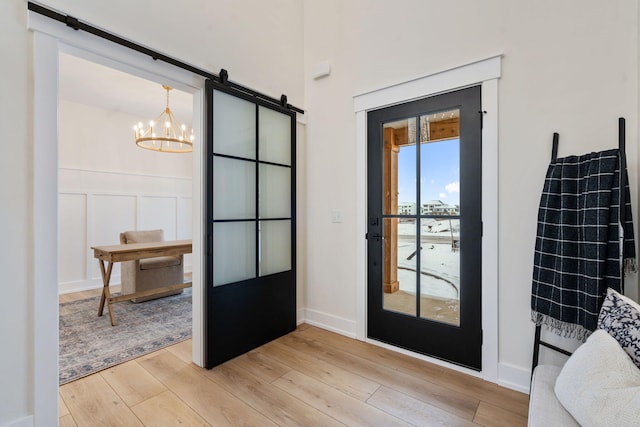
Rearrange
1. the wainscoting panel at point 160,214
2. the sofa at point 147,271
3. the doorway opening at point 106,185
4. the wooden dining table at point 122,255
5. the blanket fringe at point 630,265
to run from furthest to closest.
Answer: the wainscoting panel at point 160,214
the sofa at point 147,271
the doorway opening at point 106,185
the wooden dining table at point 122,255
the blanket fringe at point 630,265

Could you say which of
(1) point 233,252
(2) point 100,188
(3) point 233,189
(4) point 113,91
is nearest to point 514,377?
(1) point 233,252

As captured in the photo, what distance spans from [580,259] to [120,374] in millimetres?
2974

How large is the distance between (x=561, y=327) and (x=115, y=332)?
137 inches

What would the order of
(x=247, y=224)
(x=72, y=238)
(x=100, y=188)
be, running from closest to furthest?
(x=247, y=224)
(x=72, y=238)
(x=100, y=188)

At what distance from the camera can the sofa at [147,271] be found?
12.1ft

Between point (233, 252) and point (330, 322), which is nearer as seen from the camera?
point (233, 252)

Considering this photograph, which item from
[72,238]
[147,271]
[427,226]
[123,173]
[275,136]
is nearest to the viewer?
[427,226]

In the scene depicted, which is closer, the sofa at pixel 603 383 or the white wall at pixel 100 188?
the sofa at pixel 603 383

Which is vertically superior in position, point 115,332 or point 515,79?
point 515,79

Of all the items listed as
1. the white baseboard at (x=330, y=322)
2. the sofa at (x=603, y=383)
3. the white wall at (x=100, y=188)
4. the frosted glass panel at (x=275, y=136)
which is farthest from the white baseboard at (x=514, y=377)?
the white wall at (x=100, y=188)

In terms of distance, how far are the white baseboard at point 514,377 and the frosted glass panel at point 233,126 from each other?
2.41 metres

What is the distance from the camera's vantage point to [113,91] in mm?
3945

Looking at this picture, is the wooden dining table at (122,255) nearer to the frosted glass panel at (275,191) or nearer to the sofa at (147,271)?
the sofa at (147,271)

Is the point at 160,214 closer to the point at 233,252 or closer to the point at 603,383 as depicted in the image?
the point at 233,252
